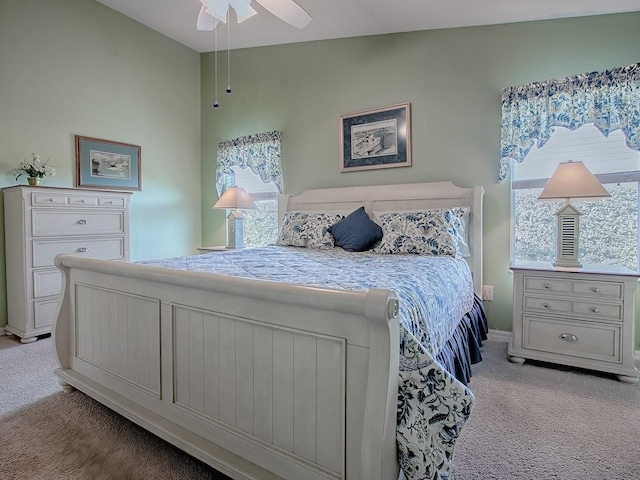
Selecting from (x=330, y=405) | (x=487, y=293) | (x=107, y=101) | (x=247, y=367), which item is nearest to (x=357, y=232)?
(x=487, y=293)

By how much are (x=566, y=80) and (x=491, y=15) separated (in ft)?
2.50

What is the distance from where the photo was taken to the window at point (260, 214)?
4.23 m

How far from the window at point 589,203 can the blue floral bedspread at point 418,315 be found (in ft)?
2.60

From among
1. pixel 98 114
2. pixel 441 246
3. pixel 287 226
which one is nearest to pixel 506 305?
pixel 441 246

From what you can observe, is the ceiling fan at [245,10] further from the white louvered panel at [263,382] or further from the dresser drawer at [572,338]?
the dresser drawer at [572,338]

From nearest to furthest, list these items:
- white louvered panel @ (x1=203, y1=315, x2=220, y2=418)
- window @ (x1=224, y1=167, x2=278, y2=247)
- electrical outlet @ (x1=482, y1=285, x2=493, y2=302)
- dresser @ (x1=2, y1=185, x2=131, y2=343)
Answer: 1. white louvered panel @ (x1=203, y1=315, x2=220, y2=418)
2. dresser @ (x1=2, y1=185, x2=131, y2=343)
3. electrical outlet @ (x1=482, y1=285, x2=493, y2=302)
4. window @ (x1=224, y1=167, x2=278, y2=247)

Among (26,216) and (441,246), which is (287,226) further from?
(26,216)

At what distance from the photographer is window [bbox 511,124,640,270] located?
2.52 m

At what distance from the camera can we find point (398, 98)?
3324 mm

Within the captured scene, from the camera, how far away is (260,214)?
14.1 ft

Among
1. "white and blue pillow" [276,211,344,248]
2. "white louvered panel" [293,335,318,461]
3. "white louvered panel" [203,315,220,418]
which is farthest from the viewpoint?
"white and blue pillow" [276,211,344,248]

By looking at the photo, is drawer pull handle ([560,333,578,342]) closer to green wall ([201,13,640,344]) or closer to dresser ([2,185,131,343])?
green wall ([201,13,640,344])

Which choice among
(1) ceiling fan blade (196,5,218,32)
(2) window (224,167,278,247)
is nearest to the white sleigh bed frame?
(1) ceiling fan blade (196,5,218,32)

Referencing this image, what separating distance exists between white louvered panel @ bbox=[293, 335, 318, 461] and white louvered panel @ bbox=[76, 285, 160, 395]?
0.77m
